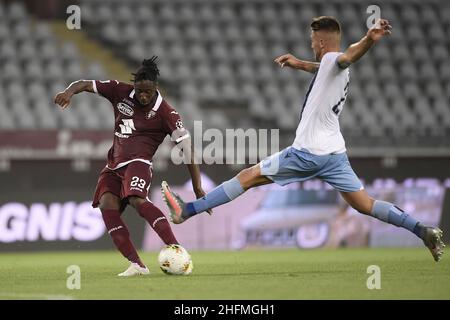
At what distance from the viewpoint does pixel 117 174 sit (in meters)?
9.31

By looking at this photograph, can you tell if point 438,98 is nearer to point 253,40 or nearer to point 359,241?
point 253,40

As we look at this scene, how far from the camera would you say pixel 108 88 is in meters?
9.36

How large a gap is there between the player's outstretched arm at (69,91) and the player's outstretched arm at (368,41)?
258 cm

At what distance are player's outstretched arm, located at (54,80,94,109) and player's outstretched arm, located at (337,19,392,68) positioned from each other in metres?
2.58

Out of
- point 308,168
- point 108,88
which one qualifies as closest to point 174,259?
point 308,168

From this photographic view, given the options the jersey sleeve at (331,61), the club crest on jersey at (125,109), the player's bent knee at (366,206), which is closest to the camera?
the jersey sleeve at (331,61)

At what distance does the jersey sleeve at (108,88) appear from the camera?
9.35 meters

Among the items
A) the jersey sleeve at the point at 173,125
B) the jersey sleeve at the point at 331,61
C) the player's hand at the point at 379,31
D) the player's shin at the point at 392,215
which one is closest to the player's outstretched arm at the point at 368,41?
the player's hand at the point at 379,31

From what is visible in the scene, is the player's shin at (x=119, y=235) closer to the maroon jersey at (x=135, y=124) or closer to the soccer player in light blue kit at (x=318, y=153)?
the maroon jersey at (x=135, y=124)

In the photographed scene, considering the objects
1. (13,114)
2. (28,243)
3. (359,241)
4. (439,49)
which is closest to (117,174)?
(28,243)

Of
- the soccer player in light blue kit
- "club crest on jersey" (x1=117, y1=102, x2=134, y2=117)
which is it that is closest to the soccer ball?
the soccer player in light blue kit

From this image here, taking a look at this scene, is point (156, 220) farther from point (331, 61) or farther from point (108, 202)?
point (331, 61)

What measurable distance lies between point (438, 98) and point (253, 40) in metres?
4.81

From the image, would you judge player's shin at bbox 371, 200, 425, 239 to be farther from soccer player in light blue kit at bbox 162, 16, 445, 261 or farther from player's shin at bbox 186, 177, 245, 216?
player's shin at bbox 186, 177, 245, 216
